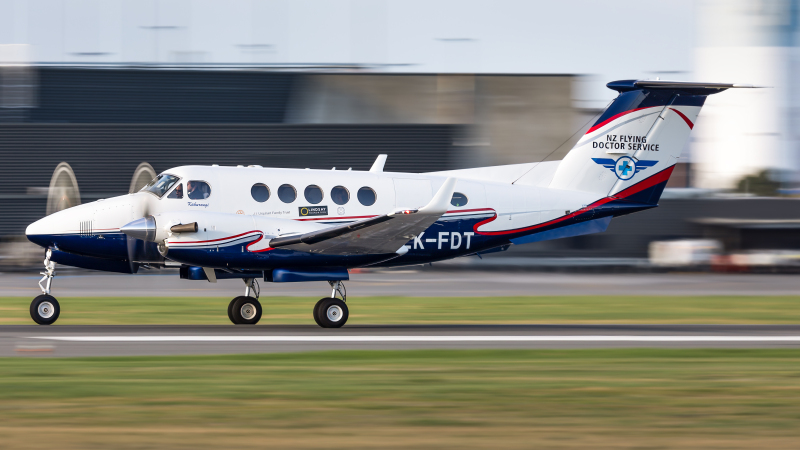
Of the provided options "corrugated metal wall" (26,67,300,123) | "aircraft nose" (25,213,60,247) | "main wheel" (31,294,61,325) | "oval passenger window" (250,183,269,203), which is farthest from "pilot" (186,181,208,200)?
"corrugated metal wall" (26,67,300,123)

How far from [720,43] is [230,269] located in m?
49.8

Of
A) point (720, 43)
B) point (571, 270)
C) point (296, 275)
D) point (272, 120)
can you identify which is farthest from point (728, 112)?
point (296, 275)

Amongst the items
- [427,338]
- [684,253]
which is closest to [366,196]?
[427,338]

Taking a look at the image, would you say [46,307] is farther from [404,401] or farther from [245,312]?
[404,401]

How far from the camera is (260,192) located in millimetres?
14133

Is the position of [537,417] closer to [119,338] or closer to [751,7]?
[119,338]

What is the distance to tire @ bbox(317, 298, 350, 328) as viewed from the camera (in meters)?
14.4

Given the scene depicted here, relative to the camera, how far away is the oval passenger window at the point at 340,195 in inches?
570

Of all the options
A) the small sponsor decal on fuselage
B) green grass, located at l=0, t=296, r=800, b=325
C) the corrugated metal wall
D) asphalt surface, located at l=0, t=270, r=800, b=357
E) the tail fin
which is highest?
the corrugated metal wall

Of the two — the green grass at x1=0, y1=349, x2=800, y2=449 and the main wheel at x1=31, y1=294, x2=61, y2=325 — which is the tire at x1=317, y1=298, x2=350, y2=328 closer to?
the green grass at x1=0, y1=349, x2=800, y2=449

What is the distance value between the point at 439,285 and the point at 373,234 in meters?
13.4

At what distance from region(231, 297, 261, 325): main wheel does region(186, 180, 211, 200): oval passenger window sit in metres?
2.14

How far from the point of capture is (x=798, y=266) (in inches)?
1409

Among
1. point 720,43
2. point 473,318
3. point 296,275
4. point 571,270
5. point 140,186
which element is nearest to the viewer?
point 296,275
